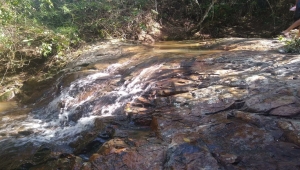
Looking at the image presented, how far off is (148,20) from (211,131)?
6897 mm

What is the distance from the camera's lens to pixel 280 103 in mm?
2984

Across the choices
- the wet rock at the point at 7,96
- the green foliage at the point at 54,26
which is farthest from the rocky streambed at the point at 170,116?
the green foliage at the point at 54,26

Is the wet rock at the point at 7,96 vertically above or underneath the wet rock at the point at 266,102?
underneath

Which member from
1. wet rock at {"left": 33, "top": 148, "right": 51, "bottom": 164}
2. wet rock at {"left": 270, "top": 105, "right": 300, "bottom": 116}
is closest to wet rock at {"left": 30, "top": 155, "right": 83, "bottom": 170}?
wet rock at {"left": 33, "top": 148, "right": 51, "bottom": 164}

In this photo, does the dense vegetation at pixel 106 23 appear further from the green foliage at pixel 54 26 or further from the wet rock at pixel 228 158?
the wet rock at pixel 228 158

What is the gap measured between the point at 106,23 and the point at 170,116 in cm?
564

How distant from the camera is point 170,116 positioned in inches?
128

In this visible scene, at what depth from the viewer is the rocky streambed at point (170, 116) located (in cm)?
248

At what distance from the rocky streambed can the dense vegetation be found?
1.76 m

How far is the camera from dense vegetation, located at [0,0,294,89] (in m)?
6.70

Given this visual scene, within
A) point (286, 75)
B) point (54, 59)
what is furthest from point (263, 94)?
point (54, 59)

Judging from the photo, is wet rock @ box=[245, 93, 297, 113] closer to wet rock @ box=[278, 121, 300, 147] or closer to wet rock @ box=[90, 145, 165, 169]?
wet rock @ box=[278, 121, 300, 147]

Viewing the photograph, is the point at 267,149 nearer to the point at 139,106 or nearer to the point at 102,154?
the point at 102,154

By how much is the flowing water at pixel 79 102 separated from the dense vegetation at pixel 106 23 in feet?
5.23
